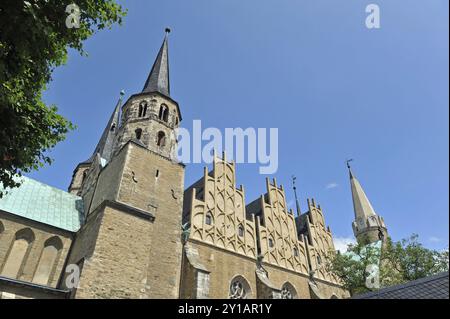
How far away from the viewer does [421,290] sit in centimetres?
622

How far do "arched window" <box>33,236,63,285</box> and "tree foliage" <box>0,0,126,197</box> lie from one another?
7.98m

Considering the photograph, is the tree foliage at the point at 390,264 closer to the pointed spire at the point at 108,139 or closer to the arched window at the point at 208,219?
the arched window at the point at 208,219

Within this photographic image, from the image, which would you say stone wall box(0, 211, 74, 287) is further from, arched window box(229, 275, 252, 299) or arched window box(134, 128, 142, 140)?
arched window box(229, 275, 252, 299)

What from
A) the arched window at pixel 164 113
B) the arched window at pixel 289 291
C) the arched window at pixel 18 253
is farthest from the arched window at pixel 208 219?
the arched window at pixel 18 253

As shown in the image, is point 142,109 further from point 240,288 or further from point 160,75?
point 240,288

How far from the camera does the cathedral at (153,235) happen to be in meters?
12.4

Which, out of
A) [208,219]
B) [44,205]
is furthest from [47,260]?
[208,219]

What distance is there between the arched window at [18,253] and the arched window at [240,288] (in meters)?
10.6

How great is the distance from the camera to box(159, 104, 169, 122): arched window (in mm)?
20155

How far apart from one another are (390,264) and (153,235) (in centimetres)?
1695

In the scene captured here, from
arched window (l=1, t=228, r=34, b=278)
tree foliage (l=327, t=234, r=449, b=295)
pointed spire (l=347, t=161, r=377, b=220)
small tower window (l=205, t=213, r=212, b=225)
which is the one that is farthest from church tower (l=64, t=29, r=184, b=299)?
pointed spire (l=347, t=161, r=377, b=220)
